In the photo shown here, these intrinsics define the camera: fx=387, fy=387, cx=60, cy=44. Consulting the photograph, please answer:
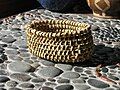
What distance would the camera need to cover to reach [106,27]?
2.51 metres

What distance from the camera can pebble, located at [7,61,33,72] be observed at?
5.81 feet

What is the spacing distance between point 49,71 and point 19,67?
0.47ft

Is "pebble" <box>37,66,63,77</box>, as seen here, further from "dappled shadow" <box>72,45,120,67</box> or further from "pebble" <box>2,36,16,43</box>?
"pebble" <box>2,36,16,43</box>

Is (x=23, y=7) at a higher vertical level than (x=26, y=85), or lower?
higher

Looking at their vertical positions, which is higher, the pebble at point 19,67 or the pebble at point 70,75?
the pebble at point 19,67

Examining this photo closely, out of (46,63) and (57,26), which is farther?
(57,26)

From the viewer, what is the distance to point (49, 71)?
176 cm

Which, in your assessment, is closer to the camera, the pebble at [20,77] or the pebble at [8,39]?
the pebble at [20,77]

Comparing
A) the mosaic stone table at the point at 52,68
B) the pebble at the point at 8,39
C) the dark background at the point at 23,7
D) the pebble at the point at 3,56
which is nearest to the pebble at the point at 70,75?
the mosaic stone table at the point at 52,68

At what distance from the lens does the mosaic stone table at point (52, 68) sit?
1644 millimetres

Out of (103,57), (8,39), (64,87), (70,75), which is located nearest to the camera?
(64,87)

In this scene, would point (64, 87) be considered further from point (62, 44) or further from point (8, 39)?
point (8, 39)

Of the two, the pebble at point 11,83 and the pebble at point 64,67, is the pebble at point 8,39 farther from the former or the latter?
the pebble at point 11,83

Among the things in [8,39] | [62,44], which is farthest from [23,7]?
[62,44]
